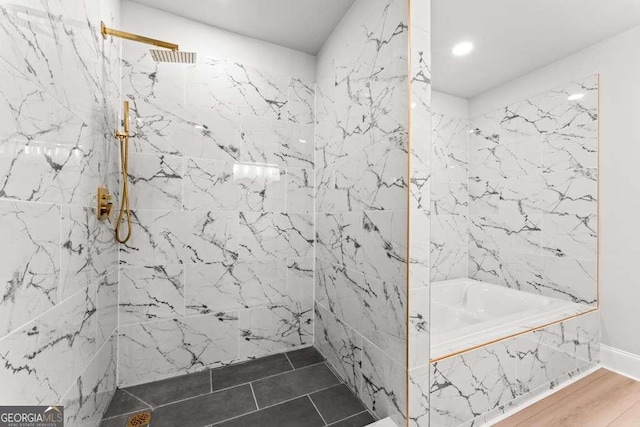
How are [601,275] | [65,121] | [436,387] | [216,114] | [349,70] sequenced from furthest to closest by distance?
[601,275] < [216,114] < [349,70] < [436,387] < [65,121]

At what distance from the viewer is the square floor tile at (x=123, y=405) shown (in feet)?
4.78

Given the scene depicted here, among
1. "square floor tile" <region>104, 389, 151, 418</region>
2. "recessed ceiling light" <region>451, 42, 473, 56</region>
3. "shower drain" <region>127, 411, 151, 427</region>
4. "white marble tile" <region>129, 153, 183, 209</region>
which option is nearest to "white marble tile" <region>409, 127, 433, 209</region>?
"recessed ceiling light" <region>451, 42, 473, 56</region>

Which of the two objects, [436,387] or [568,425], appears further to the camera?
[568,425]

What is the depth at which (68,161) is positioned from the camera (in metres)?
1.08

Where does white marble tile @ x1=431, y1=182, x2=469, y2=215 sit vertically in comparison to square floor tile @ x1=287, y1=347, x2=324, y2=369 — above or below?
above

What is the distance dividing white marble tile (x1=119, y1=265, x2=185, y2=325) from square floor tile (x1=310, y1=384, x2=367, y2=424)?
1118mm

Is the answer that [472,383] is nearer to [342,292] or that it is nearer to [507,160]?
[342,292]

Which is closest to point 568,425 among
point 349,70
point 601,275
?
point 601,275

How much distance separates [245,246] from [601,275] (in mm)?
2894

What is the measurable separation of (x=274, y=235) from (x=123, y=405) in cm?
138

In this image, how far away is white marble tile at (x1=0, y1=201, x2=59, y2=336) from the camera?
29.1 inches

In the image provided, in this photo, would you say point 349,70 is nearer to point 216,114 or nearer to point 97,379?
point 216,114

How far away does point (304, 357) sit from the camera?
2.06 m

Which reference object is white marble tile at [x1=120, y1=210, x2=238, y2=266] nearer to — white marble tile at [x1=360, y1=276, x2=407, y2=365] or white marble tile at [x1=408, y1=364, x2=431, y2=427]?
white marble tile at [x1=360, y1=276, x2=407, y2=365]
